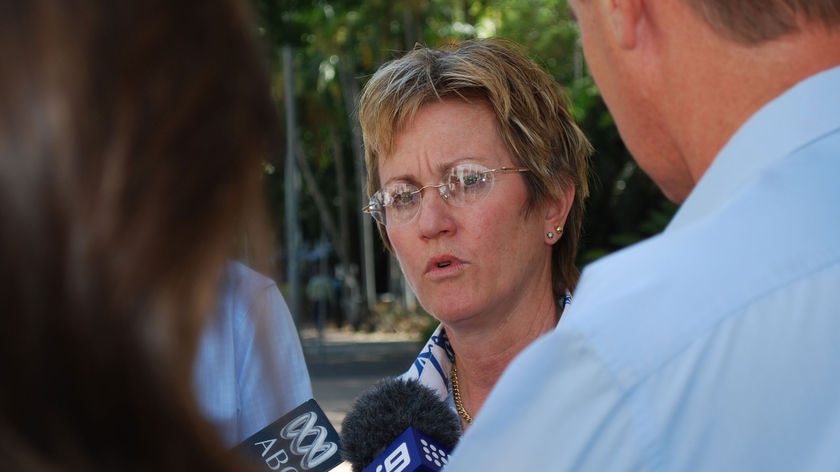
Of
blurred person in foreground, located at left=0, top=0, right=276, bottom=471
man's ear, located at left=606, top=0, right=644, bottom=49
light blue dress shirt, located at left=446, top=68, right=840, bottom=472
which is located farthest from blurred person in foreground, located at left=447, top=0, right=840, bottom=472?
blurred person in foreground, located at left=0, top=0, right=276, bottom=471

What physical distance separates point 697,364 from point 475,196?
1716 mm

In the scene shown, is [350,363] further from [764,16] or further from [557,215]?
[764,16]

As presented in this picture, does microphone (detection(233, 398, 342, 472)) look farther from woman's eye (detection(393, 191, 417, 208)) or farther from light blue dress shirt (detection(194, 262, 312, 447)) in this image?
woman's eye (detection(393, 191, 417, 208))

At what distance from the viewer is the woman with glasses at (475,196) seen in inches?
107

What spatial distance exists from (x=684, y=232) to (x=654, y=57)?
12.7 inches

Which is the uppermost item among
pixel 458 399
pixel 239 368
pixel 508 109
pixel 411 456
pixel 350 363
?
pixel 508 109

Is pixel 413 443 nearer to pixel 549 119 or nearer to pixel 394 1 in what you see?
pixel 549 119

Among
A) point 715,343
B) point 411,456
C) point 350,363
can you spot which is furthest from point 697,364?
point 350,363

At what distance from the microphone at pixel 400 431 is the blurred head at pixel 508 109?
2.84 feet

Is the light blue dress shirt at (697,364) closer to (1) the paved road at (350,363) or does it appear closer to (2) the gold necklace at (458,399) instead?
(2) the gold necklace at (458,399)

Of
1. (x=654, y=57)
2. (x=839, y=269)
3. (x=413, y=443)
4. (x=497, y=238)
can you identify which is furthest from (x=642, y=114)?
(x=497, y=238)

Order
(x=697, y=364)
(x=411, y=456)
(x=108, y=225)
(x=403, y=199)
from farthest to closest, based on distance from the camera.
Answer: (x=403, y=199) < (x=411, y=456) < (x=697, y=364) < (x=108, y=225)

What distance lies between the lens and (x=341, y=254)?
36.5 meters

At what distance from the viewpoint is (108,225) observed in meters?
0.75
